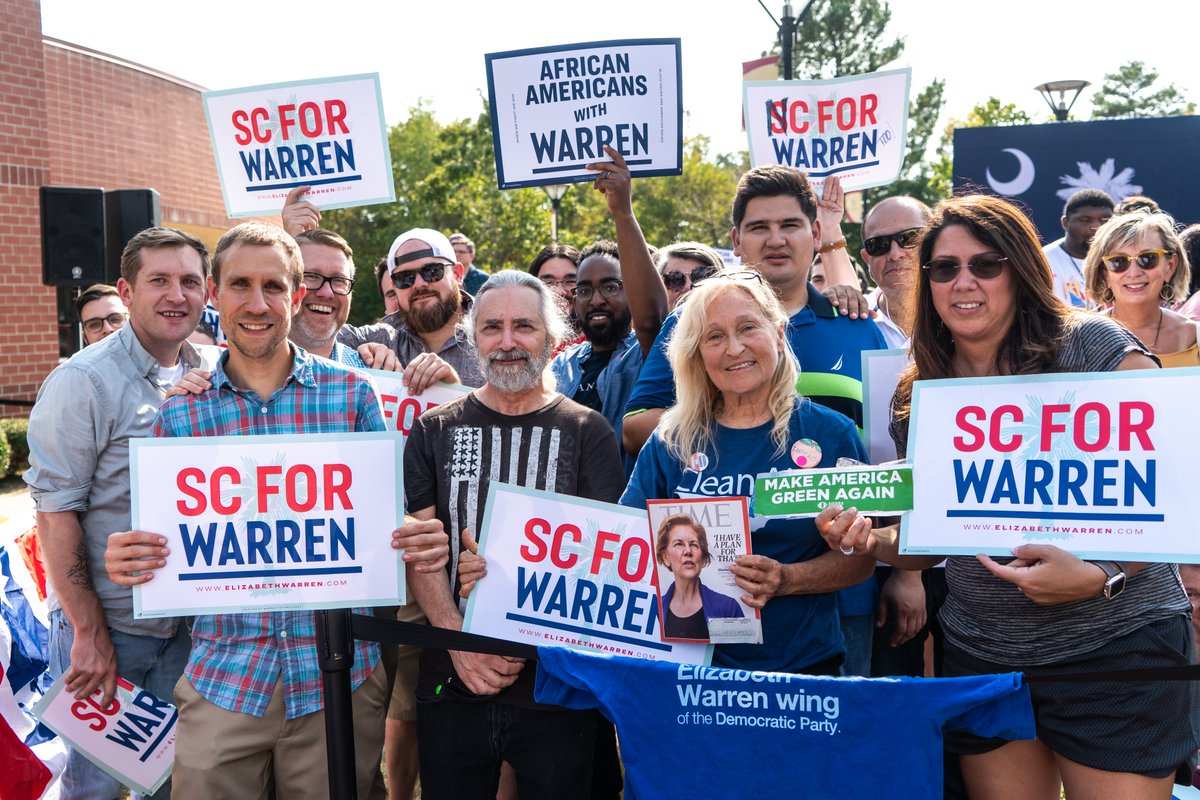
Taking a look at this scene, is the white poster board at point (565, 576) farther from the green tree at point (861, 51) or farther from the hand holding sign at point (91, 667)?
the green tree at point (861, 51)

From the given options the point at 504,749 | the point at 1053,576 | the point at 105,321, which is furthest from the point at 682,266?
the point at 105,321

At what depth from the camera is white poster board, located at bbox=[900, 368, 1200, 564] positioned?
254 cm

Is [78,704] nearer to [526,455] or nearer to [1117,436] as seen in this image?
[526,455]

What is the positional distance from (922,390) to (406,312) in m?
2.85

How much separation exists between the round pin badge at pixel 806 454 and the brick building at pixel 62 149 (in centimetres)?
1528

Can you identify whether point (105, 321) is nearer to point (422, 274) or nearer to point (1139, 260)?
point (422, 274)

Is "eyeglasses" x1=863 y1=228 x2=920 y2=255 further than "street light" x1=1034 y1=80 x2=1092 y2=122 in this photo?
No

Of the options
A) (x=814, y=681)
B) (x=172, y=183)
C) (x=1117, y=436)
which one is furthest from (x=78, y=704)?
(x=172, y=183)

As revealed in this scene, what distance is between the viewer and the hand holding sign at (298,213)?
504 centimetres

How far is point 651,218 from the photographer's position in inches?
1677

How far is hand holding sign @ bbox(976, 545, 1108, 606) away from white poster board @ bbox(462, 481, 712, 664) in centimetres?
106

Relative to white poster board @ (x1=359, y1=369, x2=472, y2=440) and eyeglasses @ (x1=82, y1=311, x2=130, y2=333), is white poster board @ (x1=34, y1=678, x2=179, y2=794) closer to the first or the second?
white poster board @ (x1=359, y1=369, x2=472, y2=440)

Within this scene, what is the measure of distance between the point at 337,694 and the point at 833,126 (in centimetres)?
409

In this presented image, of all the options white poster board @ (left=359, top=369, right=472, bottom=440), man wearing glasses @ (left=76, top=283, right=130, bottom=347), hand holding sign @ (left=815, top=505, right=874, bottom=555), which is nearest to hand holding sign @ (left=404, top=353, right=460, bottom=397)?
white poster board @ (left=359, top=369, right=472, bottom=440)
